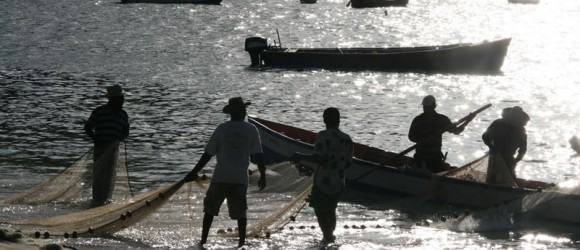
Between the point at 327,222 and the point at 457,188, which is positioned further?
the point at 457,188

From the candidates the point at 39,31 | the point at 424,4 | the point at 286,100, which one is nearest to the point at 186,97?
the point at 286,100

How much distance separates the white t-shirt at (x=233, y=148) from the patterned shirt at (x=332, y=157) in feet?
2.53

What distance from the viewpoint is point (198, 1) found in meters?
107

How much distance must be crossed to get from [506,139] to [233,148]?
17.3 ft

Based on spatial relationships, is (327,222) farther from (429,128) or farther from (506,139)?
(506,139)

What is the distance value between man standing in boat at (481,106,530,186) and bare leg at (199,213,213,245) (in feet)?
16.0

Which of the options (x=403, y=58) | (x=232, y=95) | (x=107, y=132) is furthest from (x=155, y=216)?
(x=403, y=58)

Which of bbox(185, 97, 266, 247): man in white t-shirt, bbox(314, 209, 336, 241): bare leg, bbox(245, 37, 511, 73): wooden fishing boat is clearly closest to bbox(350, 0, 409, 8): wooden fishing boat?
bbox(245, 37, 511, 73): wooden fishing boat

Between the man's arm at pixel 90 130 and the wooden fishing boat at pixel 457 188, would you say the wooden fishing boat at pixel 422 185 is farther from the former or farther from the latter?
the man's arm at pixel 90 130

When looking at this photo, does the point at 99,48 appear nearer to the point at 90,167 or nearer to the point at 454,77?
the point at 454,77

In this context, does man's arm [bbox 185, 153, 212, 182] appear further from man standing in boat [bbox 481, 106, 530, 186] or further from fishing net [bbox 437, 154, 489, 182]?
fishing net [bbox 437, 154, 489, 182]

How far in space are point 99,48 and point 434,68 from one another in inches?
800

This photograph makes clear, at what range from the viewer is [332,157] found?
12125mm

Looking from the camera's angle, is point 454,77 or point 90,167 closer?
point 90,167
